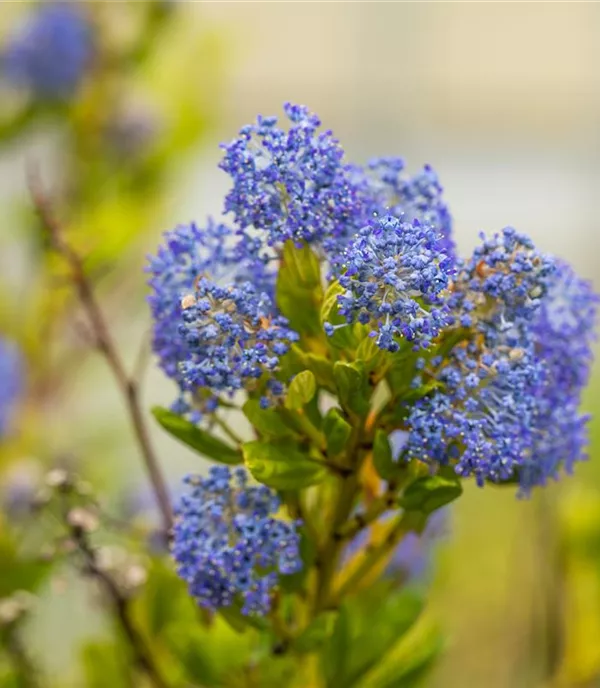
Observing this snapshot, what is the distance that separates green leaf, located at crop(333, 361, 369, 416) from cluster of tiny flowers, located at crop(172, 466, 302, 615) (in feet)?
0.17

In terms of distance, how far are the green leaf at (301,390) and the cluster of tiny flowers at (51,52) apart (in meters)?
0.67

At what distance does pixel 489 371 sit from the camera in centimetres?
36

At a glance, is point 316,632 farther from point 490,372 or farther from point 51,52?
point 51,52

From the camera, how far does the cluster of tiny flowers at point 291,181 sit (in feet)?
1.20

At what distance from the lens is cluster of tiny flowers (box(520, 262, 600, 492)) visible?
0.40 meters

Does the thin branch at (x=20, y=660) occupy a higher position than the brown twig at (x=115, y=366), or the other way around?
the brown twig at (x=115, y=366)

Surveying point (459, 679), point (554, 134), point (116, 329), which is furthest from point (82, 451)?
point (554, 134)

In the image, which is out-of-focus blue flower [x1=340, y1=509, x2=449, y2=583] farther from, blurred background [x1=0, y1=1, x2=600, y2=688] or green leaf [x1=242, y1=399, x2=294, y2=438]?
green leaf [x1=242, y1=399, x2=294, y2=438]

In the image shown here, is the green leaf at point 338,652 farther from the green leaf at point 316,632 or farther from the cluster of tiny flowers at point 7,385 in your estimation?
the cluster of tiny flowers at point 7,385

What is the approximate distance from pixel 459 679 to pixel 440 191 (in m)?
0.63

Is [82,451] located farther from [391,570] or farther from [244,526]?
[244,526]

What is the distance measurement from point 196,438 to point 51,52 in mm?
644

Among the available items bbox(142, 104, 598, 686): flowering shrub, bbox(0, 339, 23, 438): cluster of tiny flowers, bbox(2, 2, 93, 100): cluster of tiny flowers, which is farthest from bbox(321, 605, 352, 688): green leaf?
bbox(2, 2, 93, 100): cluster of tiny flowers

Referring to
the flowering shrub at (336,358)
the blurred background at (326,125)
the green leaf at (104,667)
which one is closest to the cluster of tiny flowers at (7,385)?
the blurred background at (326,125)
